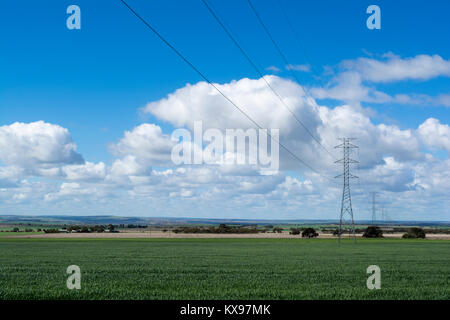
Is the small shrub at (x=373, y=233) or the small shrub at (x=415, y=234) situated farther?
the small shrub at (x=415, y=234)

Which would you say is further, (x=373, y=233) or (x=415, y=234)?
(x=415, y=234)

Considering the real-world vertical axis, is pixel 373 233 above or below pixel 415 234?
above

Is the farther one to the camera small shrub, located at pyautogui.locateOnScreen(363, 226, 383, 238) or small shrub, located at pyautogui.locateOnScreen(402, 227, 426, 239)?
small shrub, located at pyautogui.locateOnScreen(402, 227, 426, 239)
